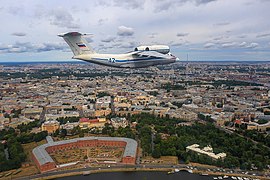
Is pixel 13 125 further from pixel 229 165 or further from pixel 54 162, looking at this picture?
pixel 229 165

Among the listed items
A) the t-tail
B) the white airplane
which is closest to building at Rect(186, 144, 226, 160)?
the white airplane

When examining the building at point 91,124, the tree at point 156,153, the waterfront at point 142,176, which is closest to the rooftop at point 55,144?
the tree at point 156,153

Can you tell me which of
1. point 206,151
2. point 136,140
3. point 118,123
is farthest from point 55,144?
point 206,151

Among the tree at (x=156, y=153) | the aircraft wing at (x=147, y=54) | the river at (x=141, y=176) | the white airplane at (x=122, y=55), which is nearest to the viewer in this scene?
the white airplane at (x=122, y=55)

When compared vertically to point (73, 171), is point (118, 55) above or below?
above

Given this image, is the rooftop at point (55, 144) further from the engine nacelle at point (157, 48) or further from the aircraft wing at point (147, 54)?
the aircraft wing at point (147, 54)

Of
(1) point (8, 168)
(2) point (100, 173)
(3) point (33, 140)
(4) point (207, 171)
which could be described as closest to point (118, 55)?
(2) point (100, 173)
